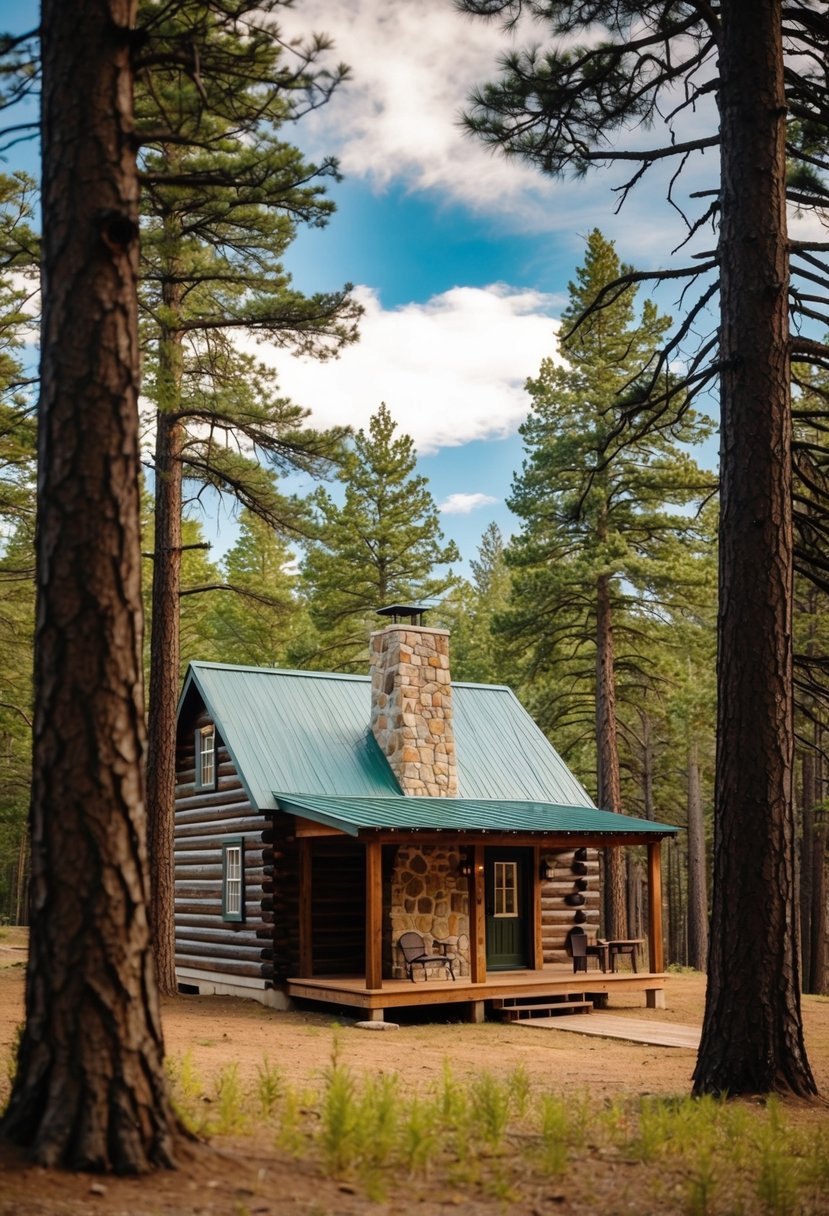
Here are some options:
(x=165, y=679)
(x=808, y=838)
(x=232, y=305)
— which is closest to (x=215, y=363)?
(x=232, y=305)

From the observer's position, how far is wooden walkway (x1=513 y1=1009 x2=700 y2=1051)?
14.7 meters

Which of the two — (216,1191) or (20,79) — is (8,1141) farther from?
(20,79)

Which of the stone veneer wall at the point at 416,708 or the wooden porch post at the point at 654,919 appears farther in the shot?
the stone veneer wall at the point at 416,708

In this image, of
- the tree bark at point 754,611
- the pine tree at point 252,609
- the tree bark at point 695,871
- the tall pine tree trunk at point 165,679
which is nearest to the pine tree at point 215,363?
the tall pine tree trunk at point 165,679

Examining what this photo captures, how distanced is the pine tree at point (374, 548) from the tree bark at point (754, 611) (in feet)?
75.8

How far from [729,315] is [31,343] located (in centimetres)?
1511

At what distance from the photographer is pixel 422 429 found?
3590 inches

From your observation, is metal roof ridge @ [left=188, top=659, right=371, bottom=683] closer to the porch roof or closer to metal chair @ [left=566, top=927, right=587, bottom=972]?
the porch roof

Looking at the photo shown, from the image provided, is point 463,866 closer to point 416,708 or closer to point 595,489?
point 416,708

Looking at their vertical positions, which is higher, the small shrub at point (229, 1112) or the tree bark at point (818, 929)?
the small shrub at point (229, 1112)

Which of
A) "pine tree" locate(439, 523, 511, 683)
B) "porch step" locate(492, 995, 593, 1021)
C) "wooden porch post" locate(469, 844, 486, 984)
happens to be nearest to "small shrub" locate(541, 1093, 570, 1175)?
"wooden porch post" locate(469, 844, 486, 984)

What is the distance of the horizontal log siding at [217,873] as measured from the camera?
1830 centimetres

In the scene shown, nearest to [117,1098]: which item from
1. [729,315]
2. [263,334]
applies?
[729,315]

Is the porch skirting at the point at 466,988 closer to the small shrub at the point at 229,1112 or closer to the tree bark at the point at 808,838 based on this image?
the small shrub at the point at 229,1112
